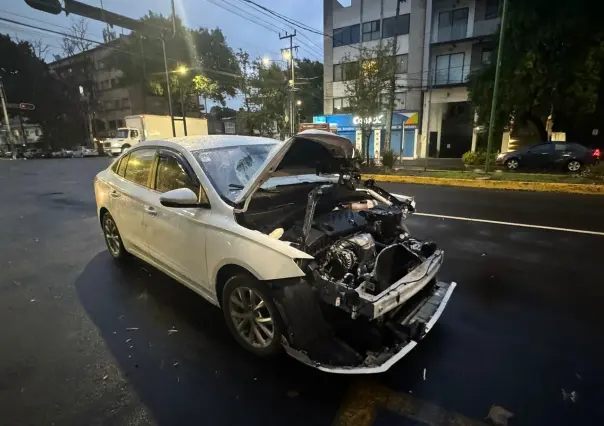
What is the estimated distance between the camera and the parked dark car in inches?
573

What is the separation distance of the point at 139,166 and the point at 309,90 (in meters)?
42.8

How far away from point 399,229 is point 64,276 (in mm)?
4124

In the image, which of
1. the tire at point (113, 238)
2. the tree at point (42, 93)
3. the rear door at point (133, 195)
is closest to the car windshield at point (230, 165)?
the rear door at point (133, 195)

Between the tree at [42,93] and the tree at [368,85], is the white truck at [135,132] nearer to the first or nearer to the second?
the tree at [42,93]

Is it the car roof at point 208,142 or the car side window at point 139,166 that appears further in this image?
the car side window at point 139,166

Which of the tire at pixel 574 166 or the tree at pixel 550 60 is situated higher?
the tree at pixel 550 60

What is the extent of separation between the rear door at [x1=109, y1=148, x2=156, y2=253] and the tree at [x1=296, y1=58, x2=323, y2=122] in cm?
4019

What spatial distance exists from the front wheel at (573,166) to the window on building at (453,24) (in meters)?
14.8

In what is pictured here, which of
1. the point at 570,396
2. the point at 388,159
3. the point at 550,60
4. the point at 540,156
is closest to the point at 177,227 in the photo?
the point at 570,396

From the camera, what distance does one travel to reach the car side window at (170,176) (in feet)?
10.4

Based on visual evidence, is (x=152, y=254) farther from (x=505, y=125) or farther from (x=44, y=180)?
(x=505, y=125)

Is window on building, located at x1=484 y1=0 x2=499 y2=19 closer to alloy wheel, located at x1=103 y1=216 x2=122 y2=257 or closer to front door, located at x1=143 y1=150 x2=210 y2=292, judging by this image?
front door, located at x1=143 y1=150 x2=210 y2=292

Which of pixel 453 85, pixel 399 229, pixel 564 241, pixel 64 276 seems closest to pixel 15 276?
pixel 64 276

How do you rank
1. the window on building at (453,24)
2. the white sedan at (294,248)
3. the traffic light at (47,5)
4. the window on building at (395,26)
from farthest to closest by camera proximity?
the window on building at (395,26) < the window on building at (453,24) < the traffic light at (47,5) < the white sedan at (294,248)
